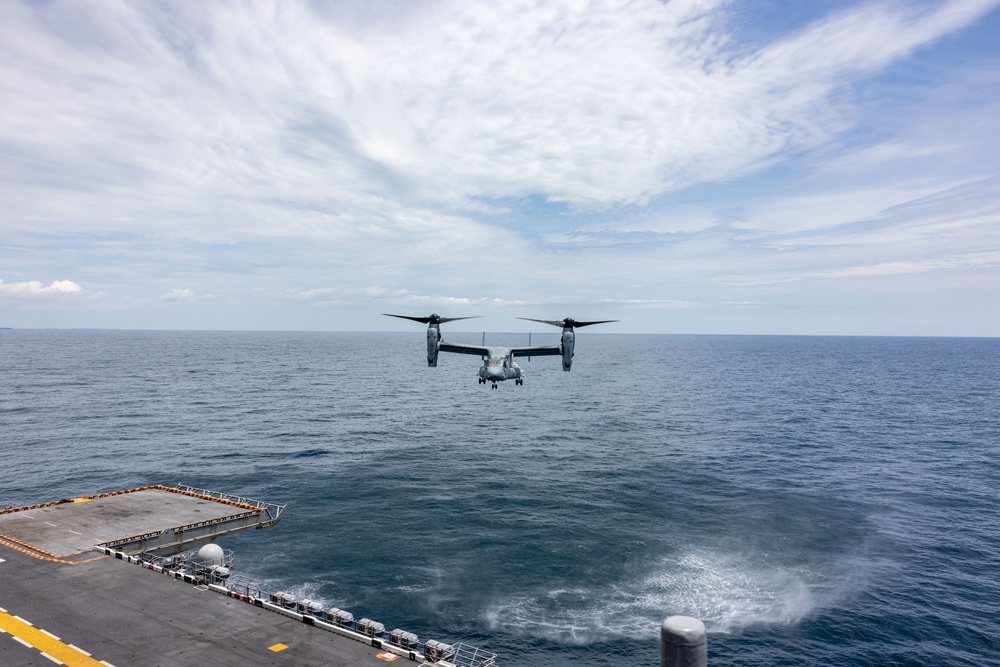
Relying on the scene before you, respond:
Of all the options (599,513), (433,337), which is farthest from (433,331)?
(599,513)

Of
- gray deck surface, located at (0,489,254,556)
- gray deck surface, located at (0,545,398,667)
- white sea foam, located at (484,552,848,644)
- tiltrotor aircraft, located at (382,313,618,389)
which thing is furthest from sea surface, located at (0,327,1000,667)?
tiltrotor aircraft, located at (382,313,618,389)

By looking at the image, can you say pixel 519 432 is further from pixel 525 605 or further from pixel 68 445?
pixel 68 445

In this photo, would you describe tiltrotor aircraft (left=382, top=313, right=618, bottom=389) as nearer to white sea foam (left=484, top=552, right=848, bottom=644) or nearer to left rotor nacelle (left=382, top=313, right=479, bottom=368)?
left rotor nacelle (left=382, top=313, right=479, bottom=368)

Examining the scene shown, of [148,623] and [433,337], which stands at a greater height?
[433,337]

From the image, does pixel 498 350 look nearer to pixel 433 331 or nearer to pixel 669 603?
pixel 433 331

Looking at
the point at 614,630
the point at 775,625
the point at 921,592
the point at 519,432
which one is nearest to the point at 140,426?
the point at 519,432

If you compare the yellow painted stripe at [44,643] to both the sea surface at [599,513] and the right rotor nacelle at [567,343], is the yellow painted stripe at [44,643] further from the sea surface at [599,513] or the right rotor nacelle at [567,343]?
the right rotor nacelle at [567,343]
